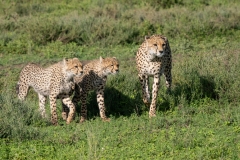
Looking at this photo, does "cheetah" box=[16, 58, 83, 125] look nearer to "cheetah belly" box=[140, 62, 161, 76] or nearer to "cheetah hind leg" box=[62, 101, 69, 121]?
"cheetah hind leg" box=[62, 101, 69, 121]

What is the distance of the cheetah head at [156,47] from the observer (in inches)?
340

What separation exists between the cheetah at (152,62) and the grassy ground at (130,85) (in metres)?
0.21

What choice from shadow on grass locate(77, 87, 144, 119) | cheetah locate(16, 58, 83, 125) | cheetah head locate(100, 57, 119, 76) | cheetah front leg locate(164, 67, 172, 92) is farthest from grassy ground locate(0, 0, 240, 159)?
cheetah head locate(100, 57, 119, 76)

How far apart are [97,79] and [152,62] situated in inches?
33.5

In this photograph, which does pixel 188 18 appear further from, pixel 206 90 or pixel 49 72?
pixel 49 72

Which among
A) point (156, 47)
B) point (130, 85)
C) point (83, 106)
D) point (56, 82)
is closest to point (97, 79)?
point (83, 106)

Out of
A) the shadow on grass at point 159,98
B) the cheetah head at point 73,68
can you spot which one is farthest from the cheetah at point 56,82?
the shadow on grass at point 159,98

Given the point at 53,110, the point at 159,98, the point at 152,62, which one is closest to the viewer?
the point at 53,110

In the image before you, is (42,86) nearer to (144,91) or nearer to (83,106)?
(83,106)

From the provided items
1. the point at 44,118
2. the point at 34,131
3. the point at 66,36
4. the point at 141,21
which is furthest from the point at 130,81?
the point at 141,21

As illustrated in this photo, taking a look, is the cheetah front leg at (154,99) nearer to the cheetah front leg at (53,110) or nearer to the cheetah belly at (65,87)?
the cheetah belly at (65,87)

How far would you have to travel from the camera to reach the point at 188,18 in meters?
16.0

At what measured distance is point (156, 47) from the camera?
28.6ft

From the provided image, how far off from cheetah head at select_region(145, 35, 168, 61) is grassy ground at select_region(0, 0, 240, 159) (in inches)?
29.0
